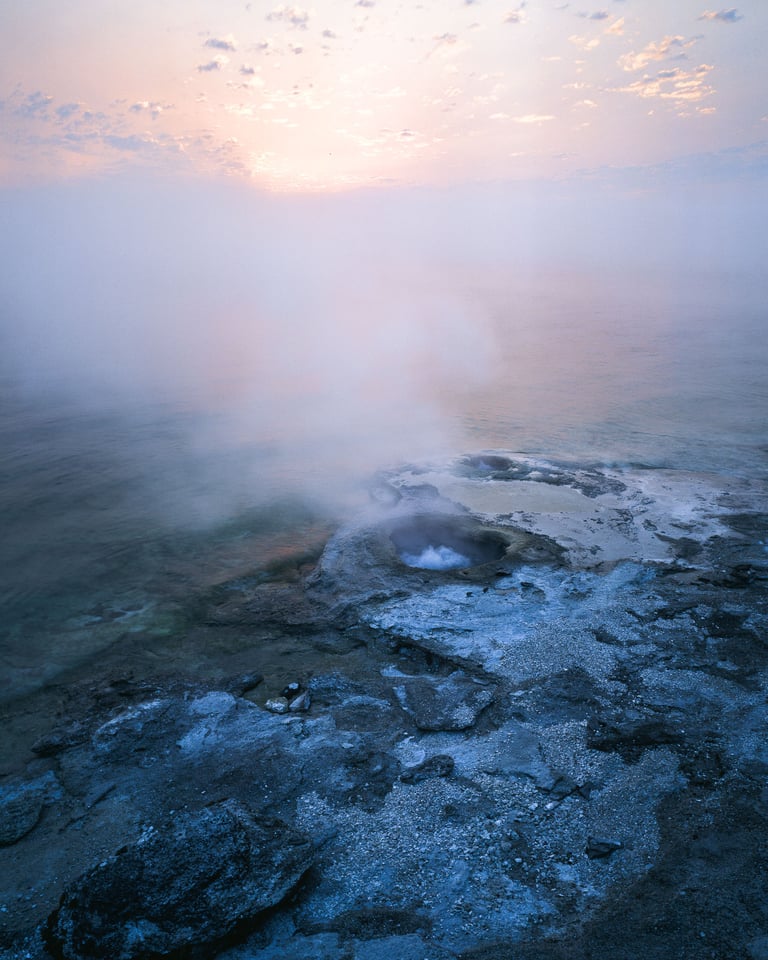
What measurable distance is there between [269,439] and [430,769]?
9.17m

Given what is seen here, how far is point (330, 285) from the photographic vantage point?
44.0 meters

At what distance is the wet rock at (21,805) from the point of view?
4527 mm

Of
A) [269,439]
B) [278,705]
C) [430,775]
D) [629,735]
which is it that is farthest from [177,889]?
[269,439]

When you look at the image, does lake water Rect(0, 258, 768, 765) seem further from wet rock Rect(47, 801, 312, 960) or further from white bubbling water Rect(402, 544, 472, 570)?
wet rock Rect(47, 801, 312, 960)

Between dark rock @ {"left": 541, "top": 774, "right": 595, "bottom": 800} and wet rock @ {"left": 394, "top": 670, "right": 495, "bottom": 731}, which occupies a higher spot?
wet rock @ {"left": 394, "top": 670, "right": 495, "bottom": 731}

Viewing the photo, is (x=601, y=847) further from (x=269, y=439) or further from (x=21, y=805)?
(x=269, y=439)

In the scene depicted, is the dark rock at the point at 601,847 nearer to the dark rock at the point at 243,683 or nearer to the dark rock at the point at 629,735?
the dark rock at the point at 629,735

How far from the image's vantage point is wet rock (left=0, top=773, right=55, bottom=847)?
453 cm

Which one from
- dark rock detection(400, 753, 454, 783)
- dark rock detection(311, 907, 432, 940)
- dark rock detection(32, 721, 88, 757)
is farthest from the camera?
dark rock detection(32, 721, 88, 757)

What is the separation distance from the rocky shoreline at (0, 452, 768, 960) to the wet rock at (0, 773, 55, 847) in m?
0.02

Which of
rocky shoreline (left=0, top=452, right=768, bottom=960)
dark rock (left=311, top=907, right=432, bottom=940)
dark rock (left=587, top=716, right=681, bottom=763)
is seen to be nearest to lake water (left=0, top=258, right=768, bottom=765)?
rocky shoreline (left=0, top=452, right=768, bottom=960)

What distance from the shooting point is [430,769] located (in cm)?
488

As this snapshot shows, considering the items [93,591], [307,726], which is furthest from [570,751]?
[93,591]

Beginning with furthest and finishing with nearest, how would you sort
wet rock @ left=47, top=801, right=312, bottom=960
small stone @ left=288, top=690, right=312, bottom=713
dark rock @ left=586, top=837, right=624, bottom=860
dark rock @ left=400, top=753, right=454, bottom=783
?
small stone @ left=288, top=690, right=312, bottom=713, dark rock @ left=400, top=753, right=454, bottom=783, dark rock @ left=586, top=837, right=624, bottom=860, wet rock @ left=47, top=801, right=312, bottom=960
